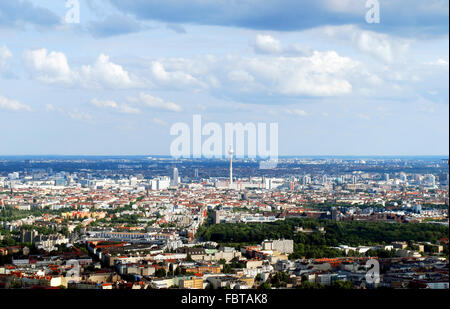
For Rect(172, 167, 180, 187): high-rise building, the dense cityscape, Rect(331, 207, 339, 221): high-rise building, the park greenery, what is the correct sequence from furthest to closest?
Rect(172, 167, 180, 187): high-rise building, Rect(331, 207, 339, 221): high-rise building, the park greenery, the dense cityscape

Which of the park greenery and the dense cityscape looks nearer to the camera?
the dense cityscape

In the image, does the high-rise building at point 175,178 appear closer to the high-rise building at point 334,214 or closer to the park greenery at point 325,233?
the high-rise building at point 334,214

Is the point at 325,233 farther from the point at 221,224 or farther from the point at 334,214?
the point at 334,214

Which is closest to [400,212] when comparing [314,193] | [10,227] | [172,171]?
[314,193]

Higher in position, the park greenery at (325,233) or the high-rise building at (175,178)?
the high-rise building at (175,178)

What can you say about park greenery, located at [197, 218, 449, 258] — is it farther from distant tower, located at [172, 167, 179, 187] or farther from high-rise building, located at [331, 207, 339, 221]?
distant tower, located at [172, 167, 179, 187]

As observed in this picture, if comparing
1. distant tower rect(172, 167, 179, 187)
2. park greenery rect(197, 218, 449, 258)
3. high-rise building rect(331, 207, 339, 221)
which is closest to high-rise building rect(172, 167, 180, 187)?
distant tower rect(172, 167, 179, 187)

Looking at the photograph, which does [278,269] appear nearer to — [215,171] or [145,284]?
[145,284]

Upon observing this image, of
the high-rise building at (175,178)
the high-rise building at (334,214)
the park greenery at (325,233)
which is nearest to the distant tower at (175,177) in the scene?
the high-rise building at (175,178)

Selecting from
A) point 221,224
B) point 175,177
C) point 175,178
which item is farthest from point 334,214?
point 175,177
